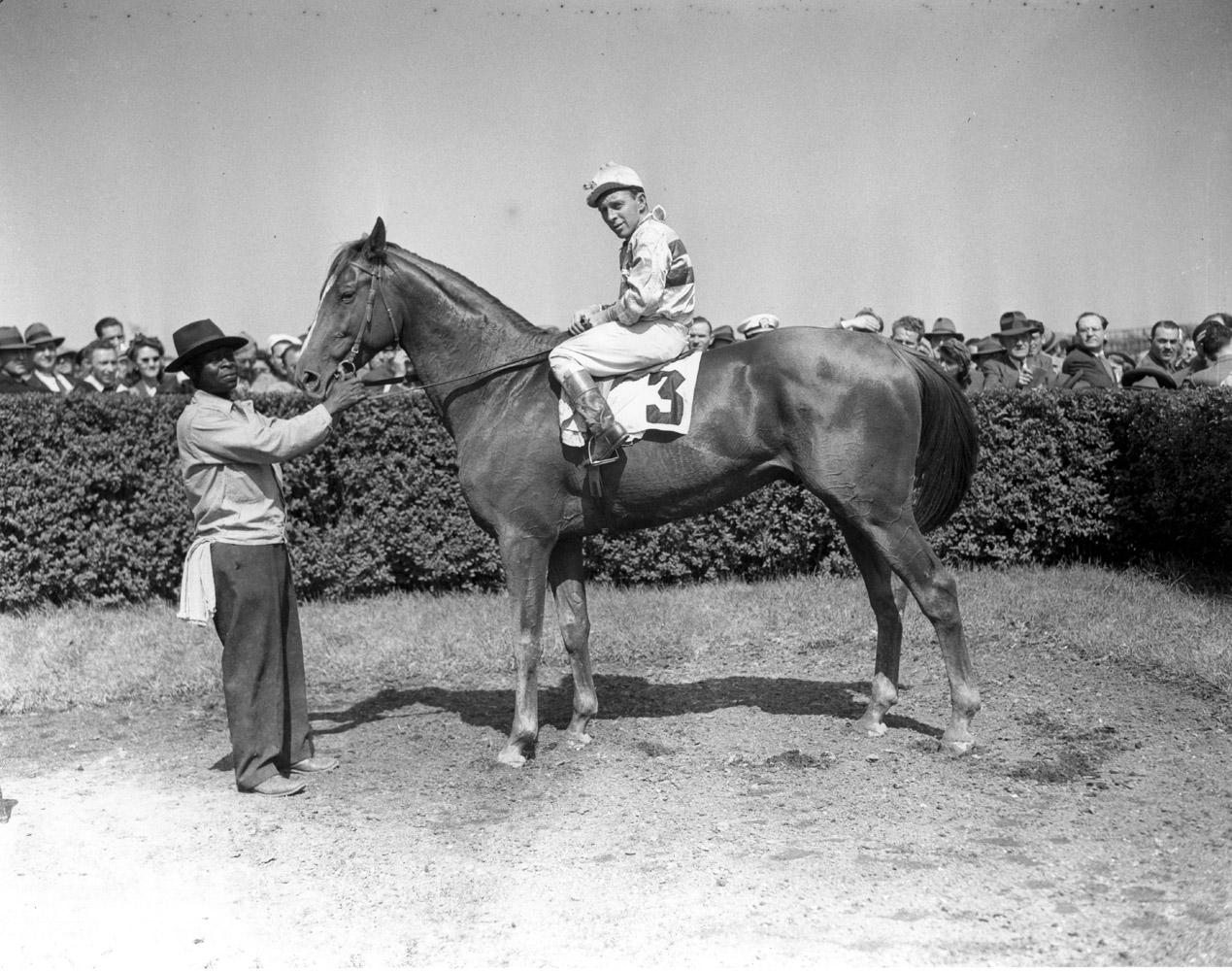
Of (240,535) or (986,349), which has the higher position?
(986,349)

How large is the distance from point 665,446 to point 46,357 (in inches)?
274

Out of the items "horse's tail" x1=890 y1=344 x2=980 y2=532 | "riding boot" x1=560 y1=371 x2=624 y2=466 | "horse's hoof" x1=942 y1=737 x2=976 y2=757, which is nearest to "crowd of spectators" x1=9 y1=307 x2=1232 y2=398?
"horse's tail" x1=890 y1=344 x2=980 y2=532

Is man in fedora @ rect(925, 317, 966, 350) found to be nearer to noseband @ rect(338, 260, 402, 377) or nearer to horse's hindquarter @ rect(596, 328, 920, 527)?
horse's hindquarter @ rect(596, 328, 920, 527)

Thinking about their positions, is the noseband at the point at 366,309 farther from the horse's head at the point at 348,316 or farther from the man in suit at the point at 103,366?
the man in suit at the point at 103,366

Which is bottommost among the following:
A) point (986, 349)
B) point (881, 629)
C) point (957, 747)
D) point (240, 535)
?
point (957, 747)

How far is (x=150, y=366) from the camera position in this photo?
10734 mm

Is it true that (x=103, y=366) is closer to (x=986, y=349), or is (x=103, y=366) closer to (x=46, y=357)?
(x=46, y=357)

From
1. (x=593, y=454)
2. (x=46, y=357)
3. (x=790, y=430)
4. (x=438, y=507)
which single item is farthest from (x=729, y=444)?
(x=46, y=357)

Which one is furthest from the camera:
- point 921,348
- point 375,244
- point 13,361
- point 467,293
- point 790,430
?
point 13,361

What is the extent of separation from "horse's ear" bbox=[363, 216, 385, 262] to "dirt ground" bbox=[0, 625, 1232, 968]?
2.44 metres

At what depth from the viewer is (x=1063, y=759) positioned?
18.2 feet

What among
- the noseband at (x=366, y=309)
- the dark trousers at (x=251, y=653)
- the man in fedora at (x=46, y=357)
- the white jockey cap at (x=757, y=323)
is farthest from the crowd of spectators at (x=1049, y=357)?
the man in fedora at (x=46, y=357)

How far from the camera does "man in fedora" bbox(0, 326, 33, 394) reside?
985 cm

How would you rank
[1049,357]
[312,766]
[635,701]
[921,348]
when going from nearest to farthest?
1. [312,766]
2. [635,701]
3. [921,348]
4. [1049,357]
